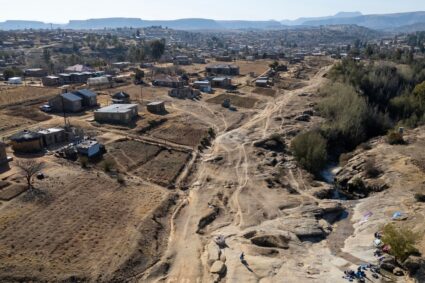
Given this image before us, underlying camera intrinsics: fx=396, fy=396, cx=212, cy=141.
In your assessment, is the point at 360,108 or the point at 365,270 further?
the point at 360,108

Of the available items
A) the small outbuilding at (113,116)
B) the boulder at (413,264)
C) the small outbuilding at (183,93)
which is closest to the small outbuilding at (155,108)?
the small outbuilding at (113,116)

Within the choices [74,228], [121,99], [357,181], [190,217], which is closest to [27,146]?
[74,228]

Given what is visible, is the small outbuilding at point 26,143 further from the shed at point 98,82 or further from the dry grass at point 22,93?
the shed at point 98,82

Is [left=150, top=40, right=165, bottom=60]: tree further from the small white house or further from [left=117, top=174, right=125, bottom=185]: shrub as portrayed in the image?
[left=117, top=174, right=125, bottom=185]: shrub

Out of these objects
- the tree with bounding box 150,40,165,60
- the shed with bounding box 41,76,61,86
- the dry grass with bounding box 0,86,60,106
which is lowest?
the dry grass with bounding box 0,86,60,106

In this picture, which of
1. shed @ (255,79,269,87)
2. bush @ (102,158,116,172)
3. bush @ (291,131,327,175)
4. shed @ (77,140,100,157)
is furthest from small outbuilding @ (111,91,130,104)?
shed @ (255,79,269,87)

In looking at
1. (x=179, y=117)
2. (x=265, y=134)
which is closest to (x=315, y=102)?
(x=265, y=134)

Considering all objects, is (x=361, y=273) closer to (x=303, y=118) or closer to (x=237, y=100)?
(x=303, y=118)
